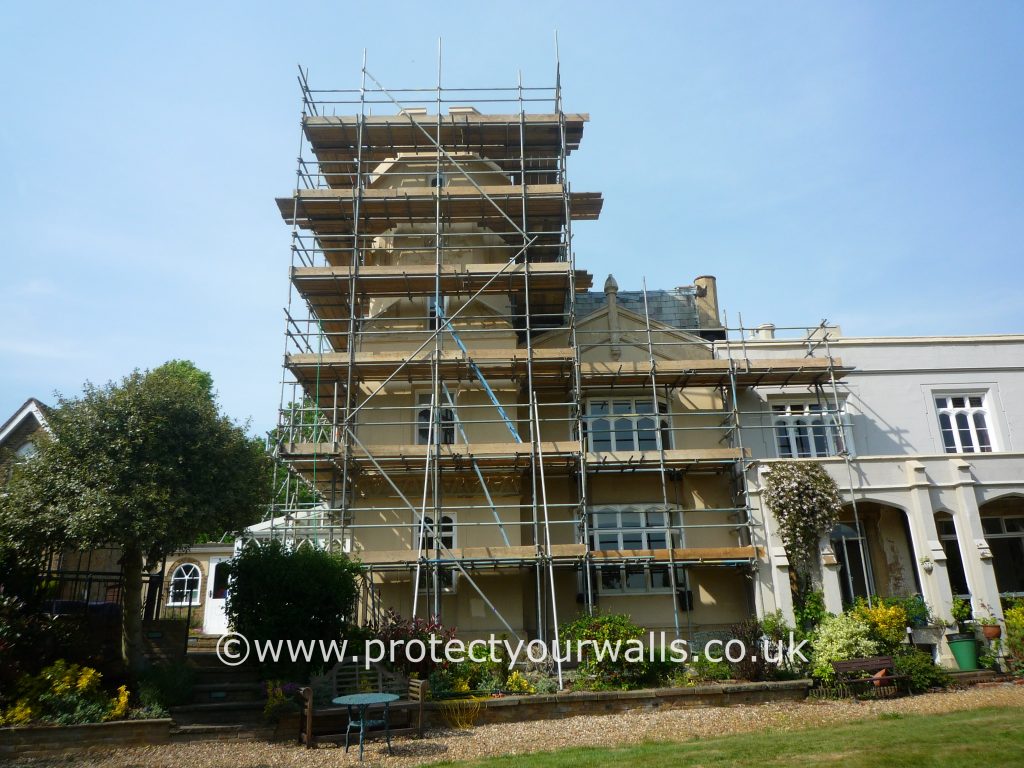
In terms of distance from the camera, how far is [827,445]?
2134 centimetres

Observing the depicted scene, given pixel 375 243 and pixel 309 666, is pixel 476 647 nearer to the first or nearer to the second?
pixel 309 666

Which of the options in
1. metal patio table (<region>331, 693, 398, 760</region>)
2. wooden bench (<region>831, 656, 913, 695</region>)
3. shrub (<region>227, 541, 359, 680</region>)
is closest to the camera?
metal patio table (<region>331, 693, 398, 760</region>)

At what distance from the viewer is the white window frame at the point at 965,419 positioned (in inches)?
870

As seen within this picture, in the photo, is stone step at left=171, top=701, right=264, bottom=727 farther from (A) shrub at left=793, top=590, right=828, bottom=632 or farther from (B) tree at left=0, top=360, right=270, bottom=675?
(A) shrub at left=793, top=590, right=828, bottom=632

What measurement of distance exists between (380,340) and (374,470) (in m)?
3.69

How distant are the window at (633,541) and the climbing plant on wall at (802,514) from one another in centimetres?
260

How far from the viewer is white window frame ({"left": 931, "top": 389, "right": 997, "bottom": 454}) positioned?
2209cm

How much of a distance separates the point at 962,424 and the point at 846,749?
14.9m

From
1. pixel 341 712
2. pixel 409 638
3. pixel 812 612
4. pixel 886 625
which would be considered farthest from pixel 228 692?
pixel 886 625

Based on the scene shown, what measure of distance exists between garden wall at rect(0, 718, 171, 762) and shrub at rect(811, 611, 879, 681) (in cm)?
1210

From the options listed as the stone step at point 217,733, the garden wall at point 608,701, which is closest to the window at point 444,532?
the garden wall at point 608,701

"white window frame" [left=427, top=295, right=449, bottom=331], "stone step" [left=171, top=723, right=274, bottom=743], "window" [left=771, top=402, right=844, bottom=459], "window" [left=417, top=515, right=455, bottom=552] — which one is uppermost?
"white window frame" [left=427, top=295, right=449, bottom=331]

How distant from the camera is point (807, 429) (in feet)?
70.6

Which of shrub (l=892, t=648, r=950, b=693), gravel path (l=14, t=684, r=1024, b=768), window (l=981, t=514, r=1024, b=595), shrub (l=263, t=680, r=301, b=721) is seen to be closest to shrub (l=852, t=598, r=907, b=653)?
shrub (l=892, t=648, r=950, b=693)
